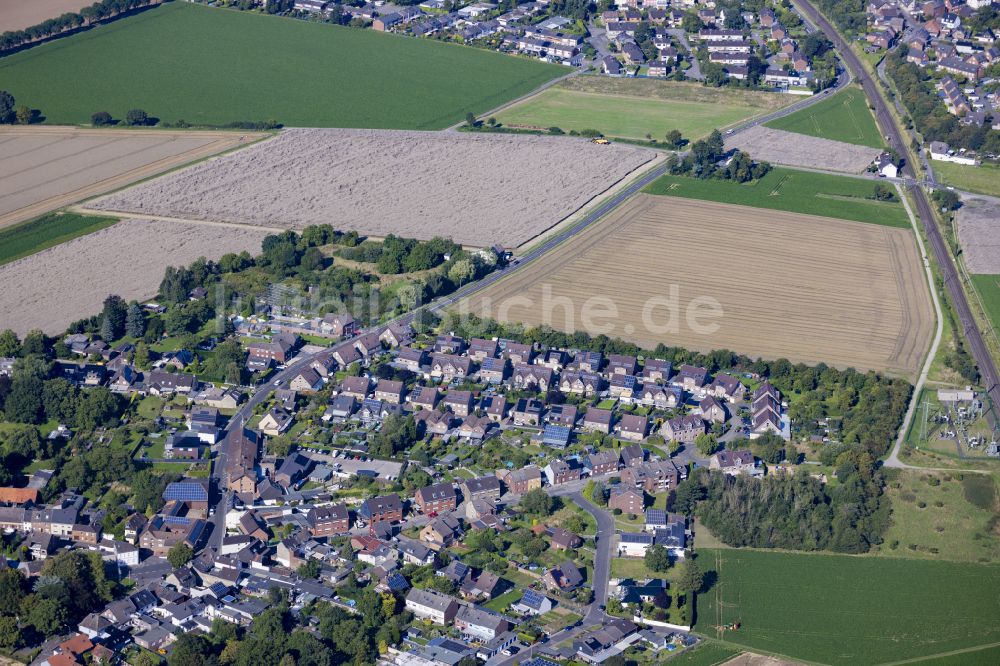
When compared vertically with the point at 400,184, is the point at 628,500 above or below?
below

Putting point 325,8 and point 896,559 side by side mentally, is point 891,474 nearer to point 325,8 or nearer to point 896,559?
point 896,559

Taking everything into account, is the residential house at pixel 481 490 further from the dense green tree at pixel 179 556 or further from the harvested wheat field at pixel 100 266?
the harvested wheat field at pixel 100 266

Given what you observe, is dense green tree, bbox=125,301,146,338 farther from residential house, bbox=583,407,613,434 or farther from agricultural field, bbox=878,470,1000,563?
agricultural field, bbox=878,470,1000,563

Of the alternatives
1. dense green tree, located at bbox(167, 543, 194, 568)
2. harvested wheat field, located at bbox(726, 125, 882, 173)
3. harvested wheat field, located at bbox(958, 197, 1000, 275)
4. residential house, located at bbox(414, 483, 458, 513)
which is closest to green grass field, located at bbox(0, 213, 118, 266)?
dense green tree, located at bbox(167, 543, 194, 568)

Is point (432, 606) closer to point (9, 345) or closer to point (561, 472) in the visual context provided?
point (561, 472)

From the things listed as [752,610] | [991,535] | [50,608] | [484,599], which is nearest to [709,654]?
[752,610]

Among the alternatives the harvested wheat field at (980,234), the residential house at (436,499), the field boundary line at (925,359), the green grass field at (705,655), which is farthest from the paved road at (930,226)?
the residential house at (436,499)

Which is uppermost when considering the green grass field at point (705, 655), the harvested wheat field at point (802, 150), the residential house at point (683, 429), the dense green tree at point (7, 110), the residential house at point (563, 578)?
the dense green tree at point (7, 110)

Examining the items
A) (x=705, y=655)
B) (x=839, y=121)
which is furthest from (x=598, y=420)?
(x=839, y=121)
